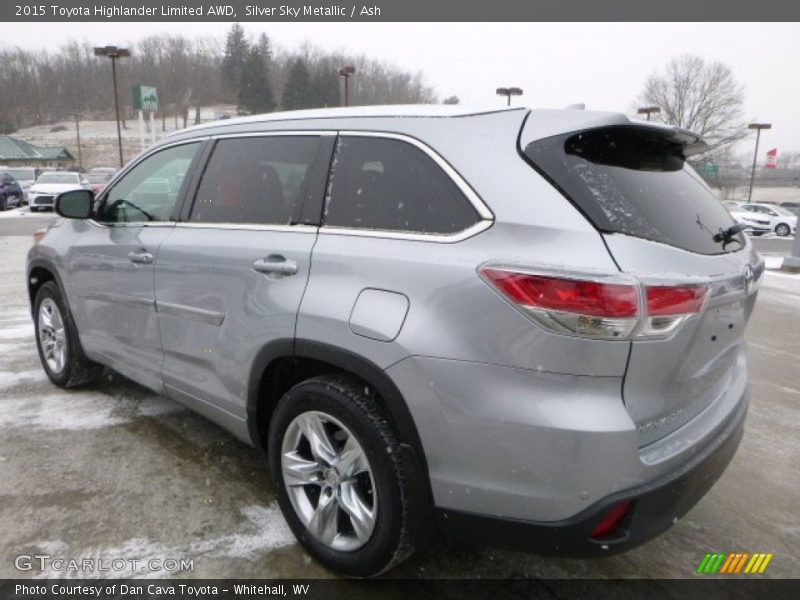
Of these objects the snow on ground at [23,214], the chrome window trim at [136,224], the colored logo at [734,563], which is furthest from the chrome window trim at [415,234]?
the snow on ground at [23,214]

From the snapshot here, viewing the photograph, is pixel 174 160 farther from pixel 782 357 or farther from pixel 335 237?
pixel 782 357

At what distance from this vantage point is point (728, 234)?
223 centimetres

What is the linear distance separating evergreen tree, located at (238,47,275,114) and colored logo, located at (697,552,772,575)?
79.8 metres

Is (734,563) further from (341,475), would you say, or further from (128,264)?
(128,264)

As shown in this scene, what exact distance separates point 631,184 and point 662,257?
356 mm

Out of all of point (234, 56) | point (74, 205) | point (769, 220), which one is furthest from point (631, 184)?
point (234, 56)

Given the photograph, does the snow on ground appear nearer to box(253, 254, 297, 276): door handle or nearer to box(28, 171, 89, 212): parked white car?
box(28, 171, 89, 212): parked white car

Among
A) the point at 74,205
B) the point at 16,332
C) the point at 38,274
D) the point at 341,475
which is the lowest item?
the point at 16,332

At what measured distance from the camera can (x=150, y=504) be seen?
2.69 m

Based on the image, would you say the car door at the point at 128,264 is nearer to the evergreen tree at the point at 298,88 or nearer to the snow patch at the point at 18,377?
the snow patch at the point at 18,377

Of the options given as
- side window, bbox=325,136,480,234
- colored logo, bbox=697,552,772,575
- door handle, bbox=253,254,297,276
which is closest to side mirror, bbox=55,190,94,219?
door handle, bbox=253,254,297,276

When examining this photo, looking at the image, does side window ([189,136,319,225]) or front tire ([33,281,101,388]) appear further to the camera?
front tire ([33,281,101,388])

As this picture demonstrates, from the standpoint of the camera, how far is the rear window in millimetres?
1791

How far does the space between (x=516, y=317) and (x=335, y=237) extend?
2.70ft
